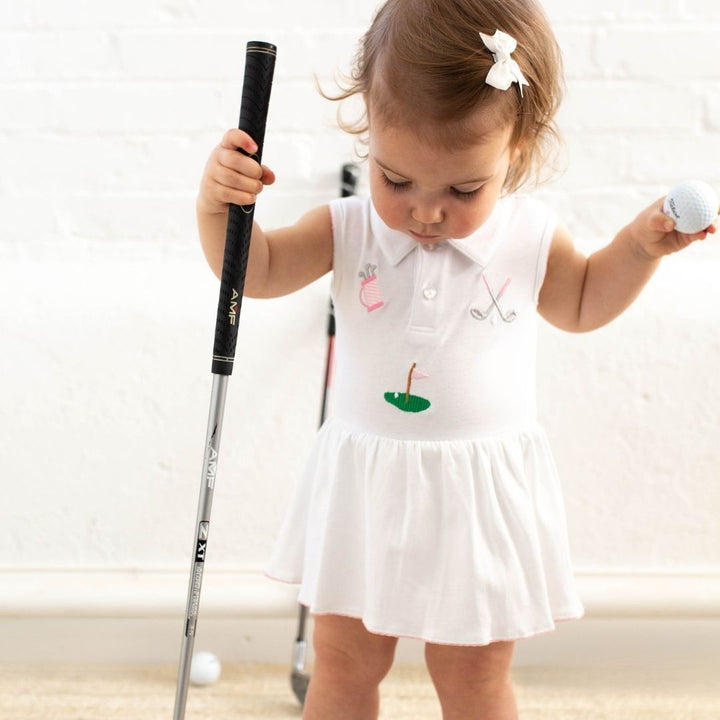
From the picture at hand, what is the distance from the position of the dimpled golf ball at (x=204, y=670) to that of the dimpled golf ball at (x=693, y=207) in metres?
0.97

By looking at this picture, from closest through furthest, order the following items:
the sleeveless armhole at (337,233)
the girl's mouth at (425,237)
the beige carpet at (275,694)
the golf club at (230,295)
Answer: the golf club at (230,295), the girl's mouth at (425,237), the sleeveless armhole at (337,233), the beige carpet at (275,694)

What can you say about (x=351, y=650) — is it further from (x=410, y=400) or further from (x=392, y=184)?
(x=392, y=184)

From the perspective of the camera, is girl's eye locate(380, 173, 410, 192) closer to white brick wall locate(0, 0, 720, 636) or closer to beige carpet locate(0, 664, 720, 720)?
white brick wall locate(0, 0, 720, 636)

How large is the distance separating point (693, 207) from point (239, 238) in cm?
44

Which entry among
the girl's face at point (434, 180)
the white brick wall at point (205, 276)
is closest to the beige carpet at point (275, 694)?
the white brick wall at point (205, 276)

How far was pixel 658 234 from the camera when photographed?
1.06m

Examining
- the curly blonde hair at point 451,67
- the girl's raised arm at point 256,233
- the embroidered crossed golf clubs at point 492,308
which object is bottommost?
the embroidered crossed golf clubs at point 492,308

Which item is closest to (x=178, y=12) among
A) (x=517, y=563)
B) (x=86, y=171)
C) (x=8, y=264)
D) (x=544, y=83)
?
(x=86, y=171)

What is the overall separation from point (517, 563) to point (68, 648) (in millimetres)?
853

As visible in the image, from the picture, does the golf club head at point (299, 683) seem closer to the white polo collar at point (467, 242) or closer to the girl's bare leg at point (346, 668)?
the girl's bare leg at point (346, 668)

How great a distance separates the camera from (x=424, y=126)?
96 cm

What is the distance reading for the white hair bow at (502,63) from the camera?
0.95 meters

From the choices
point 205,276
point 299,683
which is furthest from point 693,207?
point 299,683

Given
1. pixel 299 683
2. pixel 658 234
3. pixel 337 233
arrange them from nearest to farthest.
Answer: pixel 658 234 < pixel 337 233 < pixel 299 683
